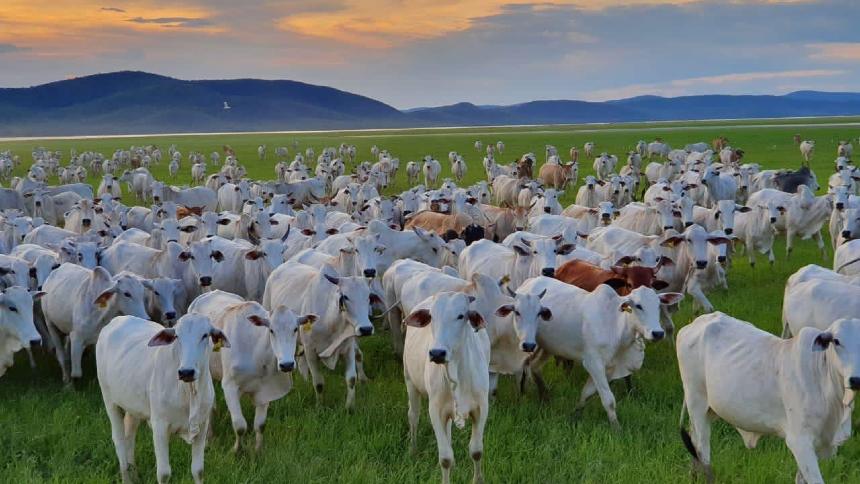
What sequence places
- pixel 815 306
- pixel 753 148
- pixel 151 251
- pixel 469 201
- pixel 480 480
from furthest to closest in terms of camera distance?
pixel 753 148
pixel 469 201
pixel 151 251
pixel 815 306
pixel 480 480

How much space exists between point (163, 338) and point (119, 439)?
125 cm

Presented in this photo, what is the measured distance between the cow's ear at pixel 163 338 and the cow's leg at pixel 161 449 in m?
0.66

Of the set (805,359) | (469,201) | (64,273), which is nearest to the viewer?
(805,359)

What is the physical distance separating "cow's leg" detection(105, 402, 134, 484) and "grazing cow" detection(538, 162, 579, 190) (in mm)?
25922

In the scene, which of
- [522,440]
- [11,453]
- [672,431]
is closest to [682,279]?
[672,431]

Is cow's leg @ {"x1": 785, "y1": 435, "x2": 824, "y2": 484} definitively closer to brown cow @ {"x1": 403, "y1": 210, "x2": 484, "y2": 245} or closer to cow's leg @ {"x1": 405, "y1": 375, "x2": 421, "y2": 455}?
cow's leg @ {"x1": 405, "y1": 375, "x2": 421, "y2": 455}

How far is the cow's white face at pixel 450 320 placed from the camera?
7242mm

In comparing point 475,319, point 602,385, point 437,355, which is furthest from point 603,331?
point 437,355

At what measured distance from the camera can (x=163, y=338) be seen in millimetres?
6941

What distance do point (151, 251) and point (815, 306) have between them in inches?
384

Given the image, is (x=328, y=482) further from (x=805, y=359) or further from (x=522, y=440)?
(x=805, y=359)

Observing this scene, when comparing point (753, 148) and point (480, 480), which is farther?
point (753, 148)

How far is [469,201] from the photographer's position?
20922mm

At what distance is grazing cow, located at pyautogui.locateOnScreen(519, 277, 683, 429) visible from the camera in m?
8.77
